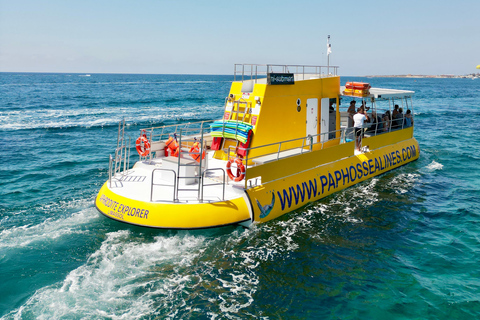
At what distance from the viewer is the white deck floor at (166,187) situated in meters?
11.3

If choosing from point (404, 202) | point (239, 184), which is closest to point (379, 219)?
point (404, 202)

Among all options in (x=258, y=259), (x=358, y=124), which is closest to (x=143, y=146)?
(x=258, y=259)

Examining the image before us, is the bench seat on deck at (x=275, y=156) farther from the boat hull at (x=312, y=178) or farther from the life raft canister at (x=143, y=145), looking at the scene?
the life raft canister at (x=143, y=145)

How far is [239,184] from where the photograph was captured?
11984 millimetres

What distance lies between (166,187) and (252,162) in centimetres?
318

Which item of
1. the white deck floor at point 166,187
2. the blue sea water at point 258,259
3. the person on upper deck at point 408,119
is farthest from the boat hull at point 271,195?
the person on upper deck at point 408,119

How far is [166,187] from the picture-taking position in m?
12.3

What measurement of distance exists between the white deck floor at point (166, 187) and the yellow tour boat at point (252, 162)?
0.11ft

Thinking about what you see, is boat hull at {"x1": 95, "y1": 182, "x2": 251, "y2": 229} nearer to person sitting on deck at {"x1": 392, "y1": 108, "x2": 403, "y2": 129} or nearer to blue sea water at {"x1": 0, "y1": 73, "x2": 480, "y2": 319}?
blue sea water at {"x1": 0, "y1": 73, "x2": 480, "y2": 319}

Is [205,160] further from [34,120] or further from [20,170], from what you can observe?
[34,120]

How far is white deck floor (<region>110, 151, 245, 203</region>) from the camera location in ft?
37.2

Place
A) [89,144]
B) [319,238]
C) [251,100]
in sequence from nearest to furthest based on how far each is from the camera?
[319,238] < [251,100] < [89,144]

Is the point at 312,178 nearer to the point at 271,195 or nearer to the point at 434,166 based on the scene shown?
the point at 271,195

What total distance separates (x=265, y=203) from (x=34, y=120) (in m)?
33.8
